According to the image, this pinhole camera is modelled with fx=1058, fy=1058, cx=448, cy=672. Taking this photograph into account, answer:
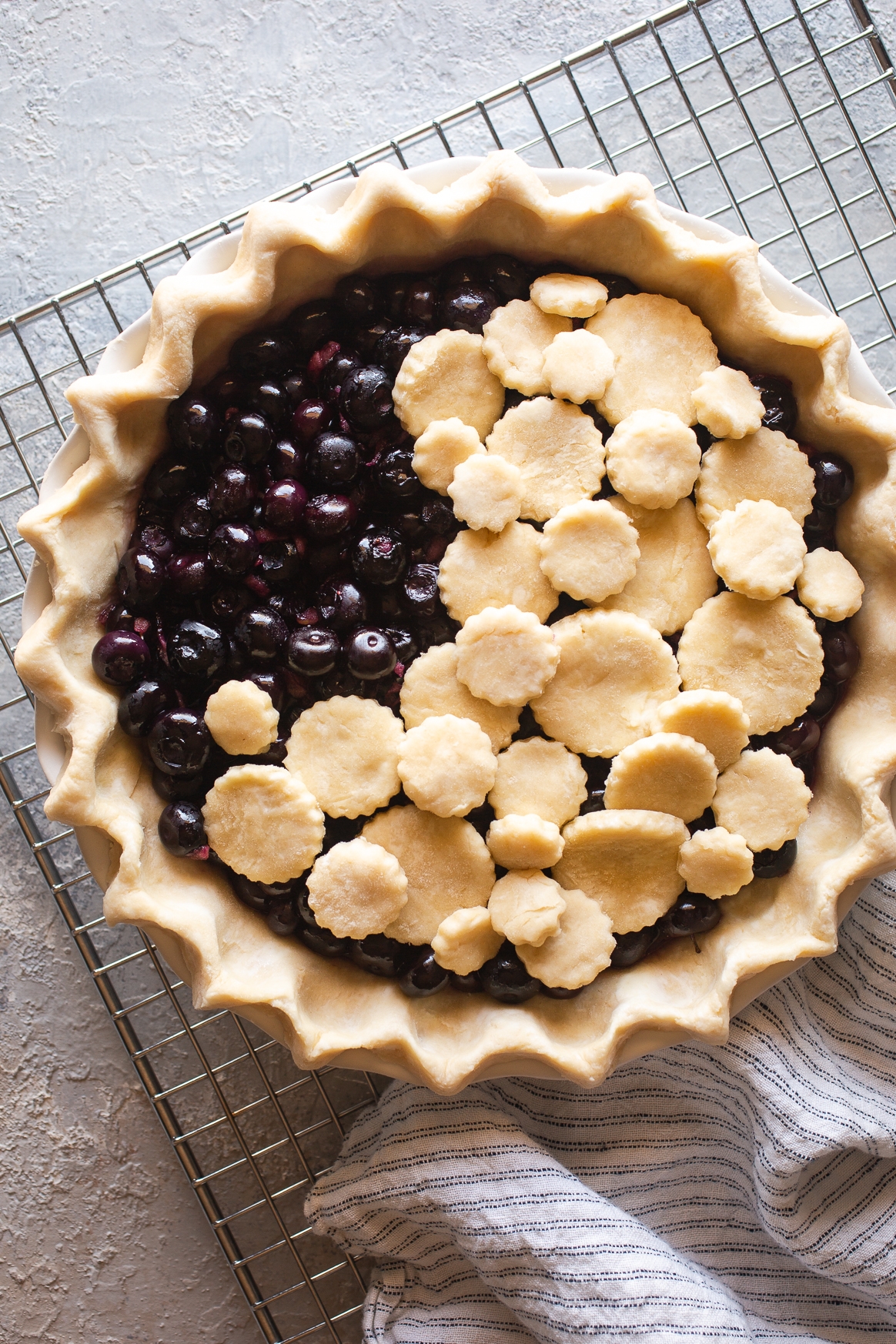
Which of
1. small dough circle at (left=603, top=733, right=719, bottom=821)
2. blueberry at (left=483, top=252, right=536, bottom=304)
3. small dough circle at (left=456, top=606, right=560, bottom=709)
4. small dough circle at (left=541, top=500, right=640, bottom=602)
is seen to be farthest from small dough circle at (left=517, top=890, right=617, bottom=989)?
blueberry at (left=483, top=252, right=536, bottom=304)

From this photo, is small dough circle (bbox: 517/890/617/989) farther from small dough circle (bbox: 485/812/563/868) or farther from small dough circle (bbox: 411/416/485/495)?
small dough circle (bbox: 411/416/485/495)

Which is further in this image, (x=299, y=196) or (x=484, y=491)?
(x=299, y=196)

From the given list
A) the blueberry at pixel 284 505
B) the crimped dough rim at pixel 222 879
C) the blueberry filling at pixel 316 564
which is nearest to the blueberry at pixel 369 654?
the blueberry filling at pixel 316 564

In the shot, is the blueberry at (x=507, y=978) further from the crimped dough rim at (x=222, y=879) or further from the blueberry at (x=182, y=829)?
the blueberry at (x=182, y=829)

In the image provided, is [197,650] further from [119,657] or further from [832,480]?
[832,480]

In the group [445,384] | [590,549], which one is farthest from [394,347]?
[590,549]

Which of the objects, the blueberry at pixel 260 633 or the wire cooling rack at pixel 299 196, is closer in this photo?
the blueberry at pixel 260 633
